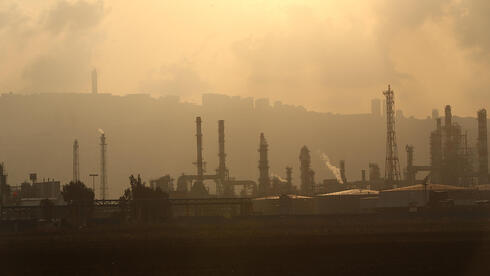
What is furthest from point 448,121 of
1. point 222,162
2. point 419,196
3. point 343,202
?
point 222,162

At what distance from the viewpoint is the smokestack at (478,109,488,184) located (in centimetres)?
16938

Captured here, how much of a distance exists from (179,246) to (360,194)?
99155 mm

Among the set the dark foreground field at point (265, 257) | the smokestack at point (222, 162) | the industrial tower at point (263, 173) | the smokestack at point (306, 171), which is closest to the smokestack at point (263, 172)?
the industrial tower at point (263, 173)

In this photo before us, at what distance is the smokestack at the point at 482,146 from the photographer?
169m

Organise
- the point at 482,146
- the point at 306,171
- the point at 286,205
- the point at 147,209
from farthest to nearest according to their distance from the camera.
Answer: the point at 306,171
the point at 482,146
the point at 286,205
the point at 147,209

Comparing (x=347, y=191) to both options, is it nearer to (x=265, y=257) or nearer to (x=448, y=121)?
(x=448, y=121)

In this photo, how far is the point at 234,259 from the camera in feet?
143

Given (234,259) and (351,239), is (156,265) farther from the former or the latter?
(351,239)

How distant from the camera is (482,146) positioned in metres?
169

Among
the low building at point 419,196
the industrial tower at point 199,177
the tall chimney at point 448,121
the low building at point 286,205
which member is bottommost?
the low building at point 286,205

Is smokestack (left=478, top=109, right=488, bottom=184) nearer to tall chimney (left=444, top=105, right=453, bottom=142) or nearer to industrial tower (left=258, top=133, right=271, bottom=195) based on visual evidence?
tall chimney (left=444, top=105, right=453, bottom=142)

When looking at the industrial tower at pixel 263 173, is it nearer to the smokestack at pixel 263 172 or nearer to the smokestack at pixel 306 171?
the smokestack at pixel 263 172

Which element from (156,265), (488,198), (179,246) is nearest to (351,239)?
(179,246)

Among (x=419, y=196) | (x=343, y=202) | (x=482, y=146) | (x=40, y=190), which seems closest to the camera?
(x=419, y=196)
